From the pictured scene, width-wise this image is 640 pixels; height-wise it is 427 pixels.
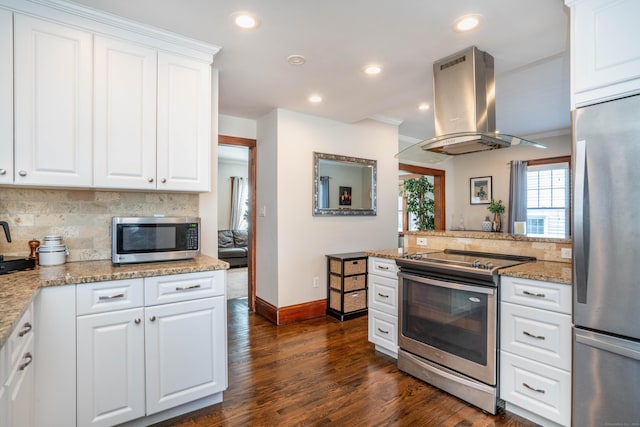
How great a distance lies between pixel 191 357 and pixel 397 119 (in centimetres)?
369

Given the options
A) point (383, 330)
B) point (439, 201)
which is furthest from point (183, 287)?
point (439, 201)

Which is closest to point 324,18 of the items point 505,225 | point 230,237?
point 505,225

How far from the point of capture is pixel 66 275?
1690 millimetres

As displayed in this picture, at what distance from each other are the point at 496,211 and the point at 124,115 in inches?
220

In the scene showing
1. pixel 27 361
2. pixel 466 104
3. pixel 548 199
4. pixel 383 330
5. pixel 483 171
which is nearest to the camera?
pixel 27 361

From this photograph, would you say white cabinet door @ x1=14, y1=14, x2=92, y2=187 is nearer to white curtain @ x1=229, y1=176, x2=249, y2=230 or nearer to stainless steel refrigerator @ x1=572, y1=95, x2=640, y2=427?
stainless steel refrigerator @ x1=572, y1=95, x2=640, y2=427

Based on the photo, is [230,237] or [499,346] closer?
[499,346]

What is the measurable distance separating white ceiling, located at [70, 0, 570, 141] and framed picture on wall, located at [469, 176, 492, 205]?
2378 millimetres

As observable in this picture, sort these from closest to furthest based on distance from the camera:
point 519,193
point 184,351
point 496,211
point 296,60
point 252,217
A: 1. point 184,351
2. point 296,60
3. point 252,217
4. point 519,193
5. point 496,211

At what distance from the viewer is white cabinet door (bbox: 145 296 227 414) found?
6.04ft

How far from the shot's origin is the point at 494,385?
6.60ft

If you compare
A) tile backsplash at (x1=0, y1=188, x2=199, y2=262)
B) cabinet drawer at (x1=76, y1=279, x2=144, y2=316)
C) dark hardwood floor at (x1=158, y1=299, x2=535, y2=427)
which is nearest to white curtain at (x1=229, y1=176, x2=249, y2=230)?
dark hardwood floor at (x1=158, y1=299, x2=535, y2=427)

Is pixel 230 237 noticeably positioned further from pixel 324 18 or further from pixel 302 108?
pixel 324 18

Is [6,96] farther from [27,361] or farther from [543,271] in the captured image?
[543,271]
